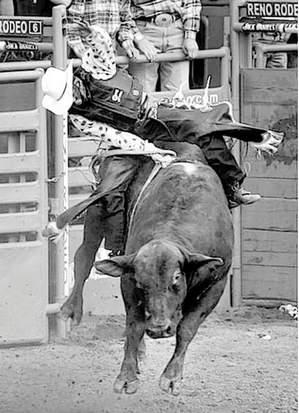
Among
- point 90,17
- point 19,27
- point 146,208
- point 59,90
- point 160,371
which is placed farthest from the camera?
point 90,17

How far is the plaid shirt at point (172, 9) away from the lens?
364 inches

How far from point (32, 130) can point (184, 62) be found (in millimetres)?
1289

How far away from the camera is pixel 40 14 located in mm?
9500

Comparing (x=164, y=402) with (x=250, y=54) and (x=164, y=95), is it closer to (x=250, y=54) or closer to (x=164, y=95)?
(x=164, y=95)

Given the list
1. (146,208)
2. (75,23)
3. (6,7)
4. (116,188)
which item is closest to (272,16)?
(75,23)

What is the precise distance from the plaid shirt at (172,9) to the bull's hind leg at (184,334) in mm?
3050

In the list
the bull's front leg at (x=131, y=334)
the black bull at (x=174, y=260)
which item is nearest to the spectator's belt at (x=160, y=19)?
the black bull at (x=174, y=260)

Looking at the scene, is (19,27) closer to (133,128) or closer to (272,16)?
(133,128)

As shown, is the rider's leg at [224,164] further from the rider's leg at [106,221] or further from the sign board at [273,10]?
the sign board at [273,10]

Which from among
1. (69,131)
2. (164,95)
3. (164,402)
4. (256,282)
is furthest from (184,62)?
(164,402)

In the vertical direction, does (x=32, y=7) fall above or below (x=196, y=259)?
above

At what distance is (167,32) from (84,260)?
93.6 inches

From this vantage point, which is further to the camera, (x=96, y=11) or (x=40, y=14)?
(x=40, y=14)

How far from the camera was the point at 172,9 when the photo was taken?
9.32 meters
